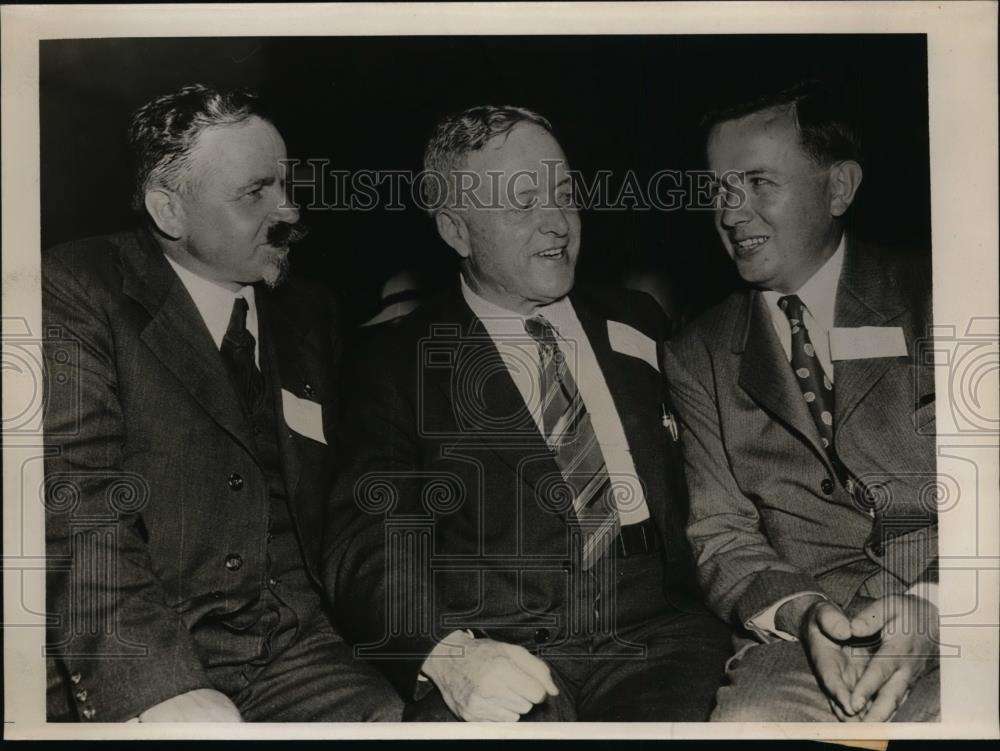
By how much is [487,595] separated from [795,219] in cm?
141

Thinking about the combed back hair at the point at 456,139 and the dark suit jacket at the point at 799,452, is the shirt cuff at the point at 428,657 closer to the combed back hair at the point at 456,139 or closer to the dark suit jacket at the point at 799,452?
the dark suit jacket at the point at 799,452

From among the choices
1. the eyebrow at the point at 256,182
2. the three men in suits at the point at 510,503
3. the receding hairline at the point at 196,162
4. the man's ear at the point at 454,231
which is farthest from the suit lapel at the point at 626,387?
the receding hairline at the point at 196,162

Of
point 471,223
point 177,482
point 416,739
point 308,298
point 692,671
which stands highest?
point 471,223

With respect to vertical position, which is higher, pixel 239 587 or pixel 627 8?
pixel 627 8

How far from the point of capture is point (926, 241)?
2.91 meters

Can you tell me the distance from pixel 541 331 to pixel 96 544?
1.42 metres

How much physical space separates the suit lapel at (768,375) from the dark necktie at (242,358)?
55.0 inches

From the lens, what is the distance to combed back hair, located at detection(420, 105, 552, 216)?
2.85 m

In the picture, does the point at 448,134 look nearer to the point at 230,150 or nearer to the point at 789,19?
the point at 230,150

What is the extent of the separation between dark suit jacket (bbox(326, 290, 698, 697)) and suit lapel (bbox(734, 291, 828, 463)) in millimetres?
355

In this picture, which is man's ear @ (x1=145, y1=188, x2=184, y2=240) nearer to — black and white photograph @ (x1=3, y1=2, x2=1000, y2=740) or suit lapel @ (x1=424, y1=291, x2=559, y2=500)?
black and white photograph @ (x1=3, y1=2, x2=1000, y2=740)

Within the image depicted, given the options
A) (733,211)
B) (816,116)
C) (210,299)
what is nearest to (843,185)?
(816,116)

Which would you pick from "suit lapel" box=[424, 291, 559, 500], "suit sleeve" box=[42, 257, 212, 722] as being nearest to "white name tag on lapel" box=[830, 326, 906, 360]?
"suit lapel" box=[424, 291, 559, 500]

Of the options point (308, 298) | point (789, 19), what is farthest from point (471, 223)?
point (789, 19)
